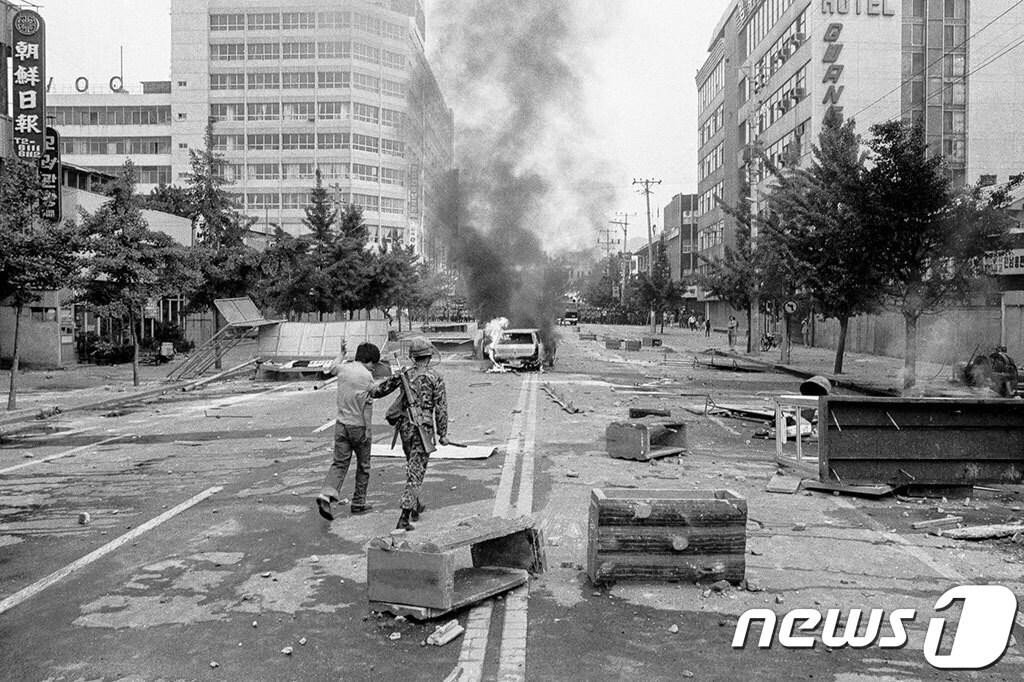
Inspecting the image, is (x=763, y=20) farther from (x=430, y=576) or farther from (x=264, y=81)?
(x=430, y=576)

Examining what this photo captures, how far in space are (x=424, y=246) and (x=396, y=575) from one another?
88.7 meters

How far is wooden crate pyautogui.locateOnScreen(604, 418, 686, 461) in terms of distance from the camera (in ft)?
37.2

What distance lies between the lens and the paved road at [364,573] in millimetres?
4742

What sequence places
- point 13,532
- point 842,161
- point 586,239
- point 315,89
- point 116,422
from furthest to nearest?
point 315,89 → point 586,239 → point 842,161 → point 116,422 → point 13,532

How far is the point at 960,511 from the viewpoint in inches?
337

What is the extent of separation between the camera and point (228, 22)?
8325 centimetres

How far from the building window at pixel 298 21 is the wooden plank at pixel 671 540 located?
84.9 meters

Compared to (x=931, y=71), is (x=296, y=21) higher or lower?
higher

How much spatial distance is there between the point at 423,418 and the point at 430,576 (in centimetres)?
241

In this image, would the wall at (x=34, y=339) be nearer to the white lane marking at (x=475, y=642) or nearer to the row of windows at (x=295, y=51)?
the white lane marking at (x=475, y=642)

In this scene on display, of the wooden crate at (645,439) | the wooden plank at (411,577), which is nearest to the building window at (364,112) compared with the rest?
the wooden crate at (645,439)

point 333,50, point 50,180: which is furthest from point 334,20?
point 50,180

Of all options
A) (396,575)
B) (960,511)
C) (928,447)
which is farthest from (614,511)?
(928,447)

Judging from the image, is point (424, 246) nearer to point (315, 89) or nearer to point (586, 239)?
point (315, 89)
